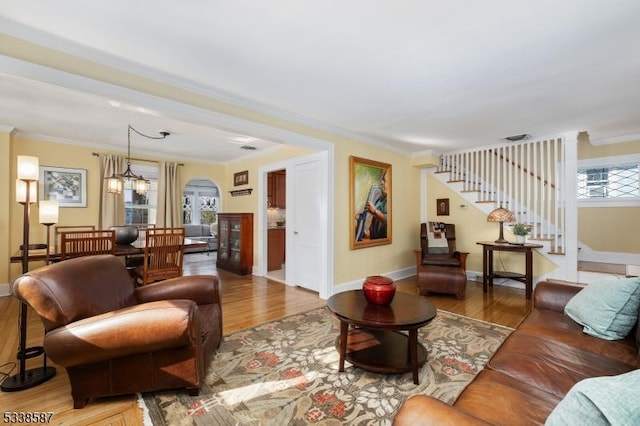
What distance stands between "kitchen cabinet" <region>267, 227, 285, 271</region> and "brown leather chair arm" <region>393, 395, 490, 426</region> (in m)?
4.88

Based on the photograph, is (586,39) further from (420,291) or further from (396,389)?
(420,291)

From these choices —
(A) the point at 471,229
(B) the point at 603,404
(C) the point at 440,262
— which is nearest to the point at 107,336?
(B) the point at 603,404

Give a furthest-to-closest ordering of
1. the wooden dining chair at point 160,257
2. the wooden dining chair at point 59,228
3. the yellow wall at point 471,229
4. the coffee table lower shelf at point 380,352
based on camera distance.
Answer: the yellow wall at point 471,229 → the wooden dining chair at point 59,228 → the wooden dining chair at point 160,257 → the coffee table lower shelf at point 380,352

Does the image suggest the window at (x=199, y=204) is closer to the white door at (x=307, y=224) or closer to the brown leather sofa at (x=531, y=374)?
the white door at (x=307, y=224)

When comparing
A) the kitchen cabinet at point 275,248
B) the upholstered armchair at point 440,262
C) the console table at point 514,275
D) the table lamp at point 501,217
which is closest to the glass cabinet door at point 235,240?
the kitchen cabinet at point 275,248

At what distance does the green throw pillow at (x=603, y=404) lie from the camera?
24.7 inches

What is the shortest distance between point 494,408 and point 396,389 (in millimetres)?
922

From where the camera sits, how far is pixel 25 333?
1948 mm

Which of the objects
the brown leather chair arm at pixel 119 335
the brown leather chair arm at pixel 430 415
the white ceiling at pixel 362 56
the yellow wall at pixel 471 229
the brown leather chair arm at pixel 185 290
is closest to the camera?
the brown leather chair arm at pixel 430 415

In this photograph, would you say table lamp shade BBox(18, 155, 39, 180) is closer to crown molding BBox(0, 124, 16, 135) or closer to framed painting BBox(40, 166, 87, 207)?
crown molding BBox(0, 124, 16, 135)

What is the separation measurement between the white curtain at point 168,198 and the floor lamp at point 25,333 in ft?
12.4

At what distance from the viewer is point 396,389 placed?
1.92 metres

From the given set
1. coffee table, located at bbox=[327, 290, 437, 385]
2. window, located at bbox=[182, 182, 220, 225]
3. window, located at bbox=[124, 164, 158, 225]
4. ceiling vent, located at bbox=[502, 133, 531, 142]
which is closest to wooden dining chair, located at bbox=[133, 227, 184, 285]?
coffee table, located at bbox=[327, 290, 437, 385]

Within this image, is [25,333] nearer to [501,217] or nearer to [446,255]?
[446,255]
